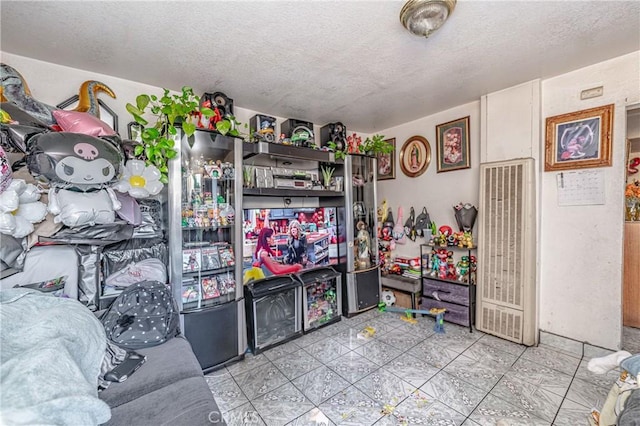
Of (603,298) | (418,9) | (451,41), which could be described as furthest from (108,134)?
(603,298)

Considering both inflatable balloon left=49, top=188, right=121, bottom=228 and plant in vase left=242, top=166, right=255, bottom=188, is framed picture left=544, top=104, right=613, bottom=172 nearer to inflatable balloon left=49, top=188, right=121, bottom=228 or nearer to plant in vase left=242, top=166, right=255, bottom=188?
plant in vase left=242, top=166, right=255, bottom=188

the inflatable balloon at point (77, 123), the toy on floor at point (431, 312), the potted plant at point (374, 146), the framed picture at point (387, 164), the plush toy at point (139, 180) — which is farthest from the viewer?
the framed picture at point (387, 164)

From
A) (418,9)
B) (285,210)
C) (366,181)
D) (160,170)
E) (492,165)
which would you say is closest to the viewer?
(418,9)

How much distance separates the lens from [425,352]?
2322 mm

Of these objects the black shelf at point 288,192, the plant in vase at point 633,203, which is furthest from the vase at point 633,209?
the black shelf at point 288,192

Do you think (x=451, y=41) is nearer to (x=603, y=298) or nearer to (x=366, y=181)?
(x=366, y=181)

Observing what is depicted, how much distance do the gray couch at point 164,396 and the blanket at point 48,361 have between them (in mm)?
145

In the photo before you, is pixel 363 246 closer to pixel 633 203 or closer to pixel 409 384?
pixel 409 384

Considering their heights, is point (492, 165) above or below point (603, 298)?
above

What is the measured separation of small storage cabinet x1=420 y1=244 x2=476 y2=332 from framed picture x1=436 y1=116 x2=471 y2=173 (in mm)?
952

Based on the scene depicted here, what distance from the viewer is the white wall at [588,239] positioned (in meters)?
2.07

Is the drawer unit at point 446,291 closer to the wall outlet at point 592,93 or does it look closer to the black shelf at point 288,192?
the black shelf at point 288,192

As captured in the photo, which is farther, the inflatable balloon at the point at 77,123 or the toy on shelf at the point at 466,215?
the toy on shelf at the point at 466,215

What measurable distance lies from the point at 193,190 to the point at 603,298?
3436 millimetres
